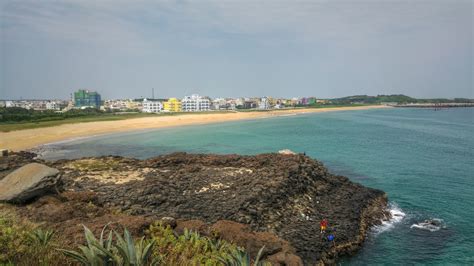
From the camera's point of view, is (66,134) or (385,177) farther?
(66,134)

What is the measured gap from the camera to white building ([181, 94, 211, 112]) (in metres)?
158

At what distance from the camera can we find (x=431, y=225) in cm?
1773

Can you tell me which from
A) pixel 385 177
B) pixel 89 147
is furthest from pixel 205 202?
pixel 89 147

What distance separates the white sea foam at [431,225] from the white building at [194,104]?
144m

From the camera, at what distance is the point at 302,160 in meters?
23.7

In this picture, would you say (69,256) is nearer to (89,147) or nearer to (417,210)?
(417,210)

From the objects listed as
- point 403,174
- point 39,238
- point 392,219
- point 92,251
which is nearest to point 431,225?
point 392,219

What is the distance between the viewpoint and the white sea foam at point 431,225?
1741cm

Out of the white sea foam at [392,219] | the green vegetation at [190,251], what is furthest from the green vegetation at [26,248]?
the white sea foam at [392,219]

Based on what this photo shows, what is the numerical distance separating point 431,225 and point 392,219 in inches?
77.7

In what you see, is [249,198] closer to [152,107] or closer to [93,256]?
[93,256]

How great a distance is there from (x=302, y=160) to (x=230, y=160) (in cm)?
549

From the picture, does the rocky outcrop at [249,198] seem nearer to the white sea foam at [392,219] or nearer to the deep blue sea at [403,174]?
the white sea foam at [392,219]

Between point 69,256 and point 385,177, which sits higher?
point 69,256
